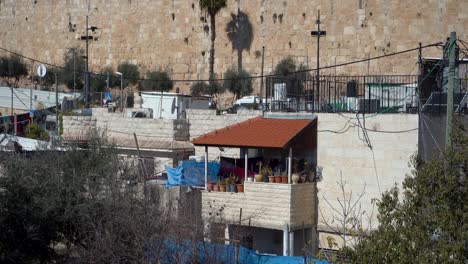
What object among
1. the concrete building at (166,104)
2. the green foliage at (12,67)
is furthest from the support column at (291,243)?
the green foliage at (12,67)

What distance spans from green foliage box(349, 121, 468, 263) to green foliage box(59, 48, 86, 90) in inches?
1040

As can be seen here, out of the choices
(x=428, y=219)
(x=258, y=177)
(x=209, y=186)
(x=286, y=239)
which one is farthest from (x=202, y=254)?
(x=428, y=219)

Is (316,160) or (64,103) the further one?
(64,103)

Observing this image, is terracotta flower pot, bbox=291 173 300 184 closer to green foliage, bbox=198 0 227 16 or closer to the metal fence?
Answer: the metal fence

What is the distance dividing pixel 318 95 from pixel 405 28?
1398 cm

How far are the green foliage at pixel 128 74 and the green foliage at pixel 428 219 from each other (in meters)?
25.9

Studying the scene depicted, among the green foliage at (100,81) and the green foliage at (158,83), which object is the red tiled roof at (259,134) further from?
the green foliage at (100,81)

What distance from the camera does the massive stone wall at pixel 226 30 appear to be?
28172 mm

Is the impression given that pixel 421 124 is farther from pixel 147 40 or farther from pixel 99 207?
pixel 147 40

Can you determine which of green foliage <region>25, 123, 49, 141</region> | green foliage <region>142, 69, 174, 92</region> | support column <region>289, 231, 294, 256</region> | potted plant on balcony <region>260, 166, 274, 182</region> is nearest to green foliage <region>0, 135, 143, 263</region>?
potted plant on balcony <region>260, 166, 274, 182</region>

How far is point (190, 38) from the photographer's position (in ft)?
108

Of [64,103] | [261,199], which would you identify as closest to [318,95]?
[261,199]

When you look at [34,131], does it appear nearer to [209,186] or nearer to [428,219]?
[209,186]

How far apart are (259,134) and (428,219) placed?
708 cm
